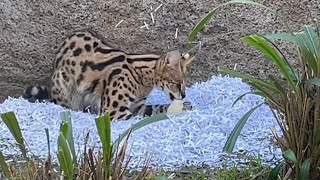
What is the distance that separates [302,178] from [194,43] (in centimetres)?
197

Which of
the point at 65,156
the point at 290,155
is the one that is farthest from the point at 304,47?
the point at 65,156

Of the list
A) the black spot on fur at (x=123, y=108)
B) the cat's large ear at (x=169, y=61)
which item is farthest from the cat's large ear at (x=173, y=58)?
the black spot on fur at (x=123, y=108)

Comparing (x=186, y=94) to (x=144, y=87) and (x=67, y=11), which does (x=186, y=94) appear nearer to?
(x=144, y=87)

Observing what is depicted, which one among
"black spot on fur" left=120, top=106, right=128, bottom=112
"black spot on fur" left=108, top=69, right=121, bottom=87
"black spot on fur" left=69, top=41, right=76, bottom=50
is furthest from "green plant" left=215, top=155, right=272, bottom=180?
"black spot on fur" left=69, top=41, right=76, bottom=50

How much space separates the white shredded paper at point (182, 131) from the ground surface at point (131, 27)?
0.24 metres

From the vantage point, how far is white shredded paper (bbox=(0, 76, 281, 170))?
3502 mm

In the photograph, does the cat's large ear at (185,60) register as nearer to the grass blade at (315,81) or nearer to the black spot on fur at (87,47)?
Result: the black spot on fur at (87,47)

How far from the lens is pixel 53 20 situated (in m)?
4.70

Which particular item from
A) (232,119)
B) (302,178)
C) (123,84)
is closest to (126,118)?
(123,84)

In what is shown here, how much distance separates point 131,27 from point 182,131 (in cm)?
111

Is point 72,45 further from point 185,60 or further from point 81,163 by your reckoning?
point 81,163

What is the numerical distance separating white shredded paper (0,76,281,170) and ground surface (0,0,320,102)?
0.79 feet

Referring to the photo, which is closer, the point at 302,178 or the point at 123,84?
the point at 302,178

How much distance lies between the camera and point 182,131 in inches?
151
